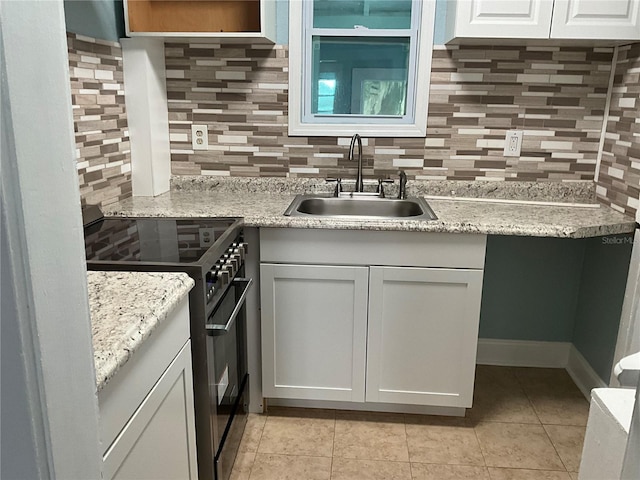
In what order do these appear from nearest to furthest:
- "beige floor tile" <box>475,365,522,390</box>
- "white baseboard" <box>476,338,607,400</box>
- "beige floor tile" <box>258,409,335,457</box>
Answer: "beige floor tile" <box>258,409,335,457</box>, "beige floor tile" <box>475,365,522,390</box>, "white baseboard" <box>476,338,607,400</box>

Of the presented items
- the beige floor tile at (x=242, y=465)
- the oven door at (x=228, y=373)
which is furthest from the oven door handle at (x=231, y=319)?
the beige floor tile at (x=242, y=465)

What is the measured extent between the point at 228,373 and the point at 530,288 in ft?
5.18

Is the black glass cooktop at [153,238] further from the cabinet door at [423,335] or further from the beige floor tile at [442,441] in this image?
the beige floor tile at [442,441]

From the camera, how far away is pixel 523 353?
2646 millimetres

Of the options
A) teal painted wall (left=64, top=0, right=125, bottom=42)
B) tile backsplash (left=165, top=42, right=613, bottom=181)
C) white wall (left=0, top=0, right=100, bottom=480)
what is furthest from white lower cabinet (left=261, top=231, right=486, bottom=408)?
white wall (left=0, top=0, right=100, bottom=480)

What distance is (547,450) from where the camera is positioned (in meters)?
2.02

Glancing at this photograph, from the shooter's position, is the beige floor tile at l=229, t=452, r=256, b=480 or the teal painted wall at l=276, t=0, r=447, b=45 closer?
the beige floor tile at l=229, t=452, r=256, b=480

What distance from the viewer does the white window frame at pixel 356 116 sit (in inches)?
90.4

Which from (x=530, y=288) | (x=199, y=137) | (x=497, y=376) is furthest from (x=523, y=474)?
(x=199, y=137)

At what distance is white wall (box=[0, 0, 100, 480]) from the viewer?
479 millimetres

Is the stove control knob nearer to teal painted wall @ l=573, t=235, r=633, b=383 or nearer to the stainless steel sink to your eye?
the stainless steel sink

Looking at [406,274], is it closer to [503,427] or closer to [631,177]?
[503,427]

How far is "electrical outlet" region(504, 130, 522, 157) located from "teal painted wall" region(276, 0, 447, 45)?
52 centimetres

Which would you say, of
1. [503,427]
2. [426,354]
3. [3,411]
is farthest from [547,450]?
[3,411]
